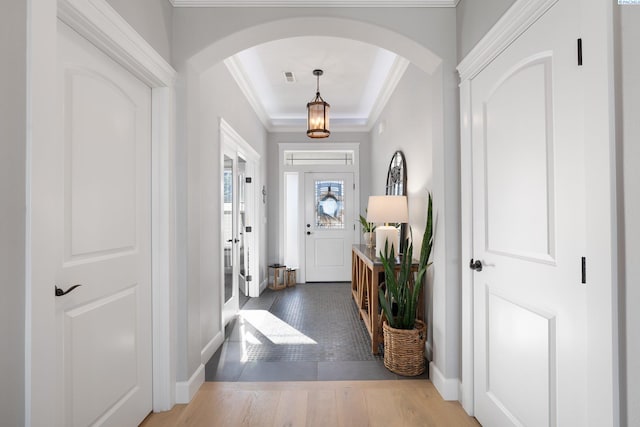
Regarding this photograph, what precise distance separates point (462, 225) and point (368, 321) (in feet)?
4.94

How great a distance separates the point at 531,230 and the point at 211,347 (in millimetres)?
2355

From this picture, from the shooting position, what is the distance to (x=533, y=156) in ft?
4.69

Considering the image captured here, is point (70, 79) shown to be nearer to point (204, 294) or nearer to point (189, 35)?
point (189, 35)

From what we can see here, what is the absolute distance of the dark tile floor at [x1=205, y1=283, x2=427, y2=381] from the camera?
246 cm

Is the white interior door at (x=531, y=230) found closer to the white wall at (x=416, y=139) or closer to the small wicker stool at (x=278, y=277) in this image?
the white wall at (x=416, y=139)

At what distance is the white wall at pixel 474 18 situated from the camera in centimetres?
169

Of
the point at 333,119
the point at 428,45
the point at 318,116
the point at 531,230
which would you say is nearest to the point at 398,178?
the point at 318,116

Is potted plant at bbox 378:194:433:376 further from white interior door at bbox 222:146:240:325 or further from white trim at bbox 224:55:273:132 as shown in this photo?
white trim at bbox 224:55:273:132

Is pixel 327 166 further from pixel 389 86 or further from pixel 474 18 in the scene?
pixel 474 18

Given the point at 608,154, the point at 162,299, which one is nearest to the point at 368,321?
the point at 162,299

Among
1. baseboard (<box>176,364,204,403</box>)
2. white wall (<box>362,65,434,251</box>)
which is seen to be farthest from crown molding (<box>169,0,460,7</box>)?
baseboard (<box>176,364,204,403</box>)

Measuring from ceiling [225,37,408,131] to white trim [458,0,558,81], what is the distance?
4.71 ft

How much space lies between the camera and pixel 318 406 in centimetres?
205

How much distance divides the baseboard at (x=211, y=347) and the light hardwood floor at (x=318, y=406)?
302 mm
